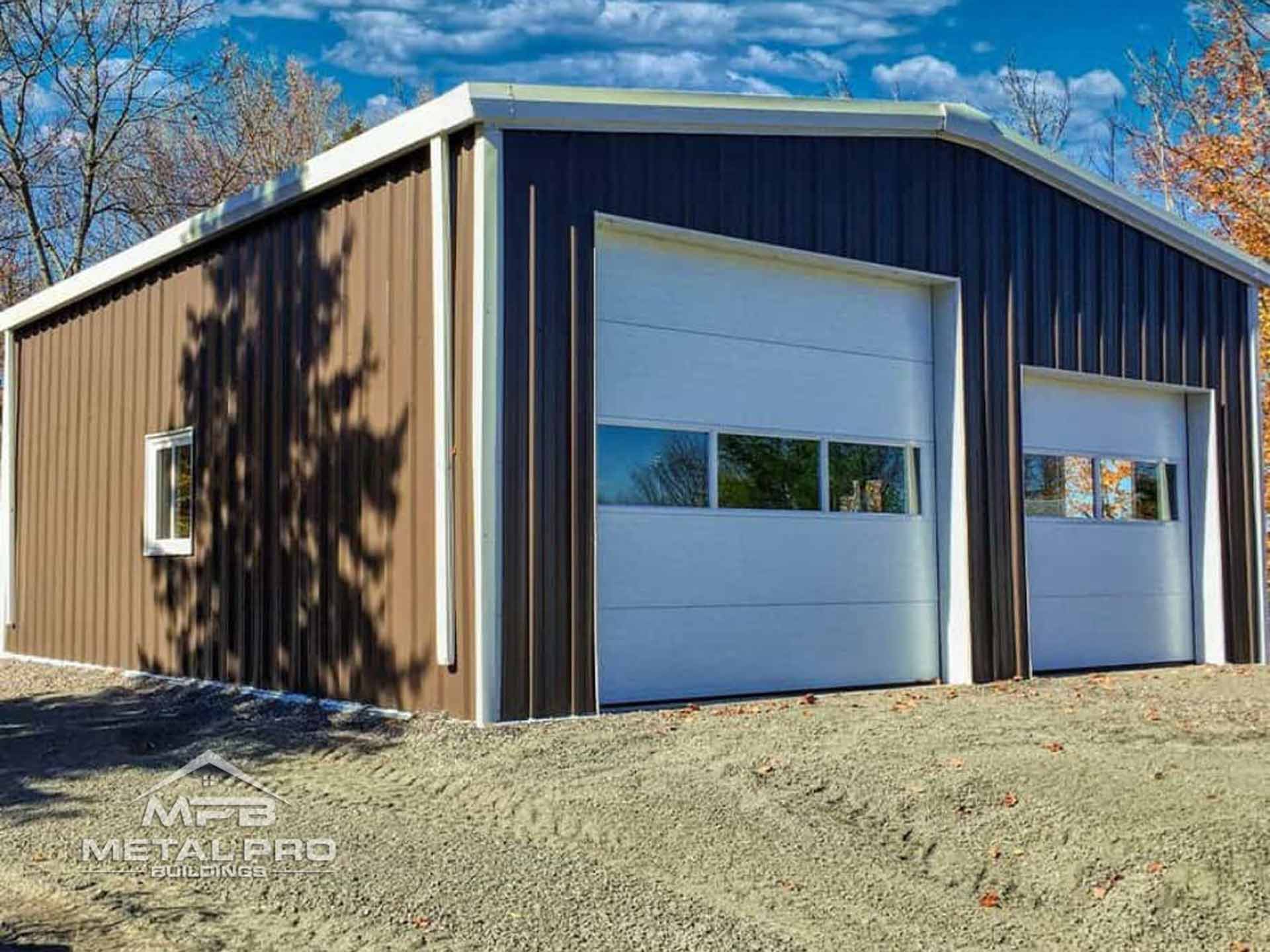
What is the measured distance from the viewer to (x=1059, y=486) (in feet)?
37.9

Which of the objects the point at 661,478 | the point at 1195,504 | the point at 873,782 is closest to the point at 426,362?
the point at 661,478

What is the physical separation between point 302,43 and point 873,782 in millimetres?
23863

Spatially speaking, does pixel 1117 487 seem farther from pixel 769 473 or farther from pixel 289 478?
pixel 289 478

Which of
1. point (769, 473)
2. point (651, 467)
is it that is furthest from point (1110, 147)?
point (651, 467)

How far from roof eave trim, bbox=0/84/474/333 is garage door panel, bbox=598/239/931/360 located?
1.49 meters

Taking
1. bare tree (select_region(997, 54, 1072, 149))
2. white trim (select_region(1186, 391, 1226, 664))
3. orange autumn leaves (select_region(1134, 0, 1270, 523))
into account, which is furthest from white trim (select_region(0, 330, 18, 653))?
bare tree (select_region(997, 54, 1072, 149))

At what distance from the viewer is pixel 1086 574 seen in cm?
1176

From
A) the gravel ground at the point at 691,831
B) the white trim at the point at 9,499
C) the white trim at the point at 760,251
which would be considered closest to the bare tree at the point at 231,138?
the white trim at the point at 9,499

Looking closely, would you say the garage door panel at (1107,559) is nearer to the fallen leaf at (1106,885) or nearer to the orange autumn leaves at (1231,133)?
the fallen leaf at (1106,885)

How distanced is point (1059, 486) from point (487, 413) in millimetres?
6202

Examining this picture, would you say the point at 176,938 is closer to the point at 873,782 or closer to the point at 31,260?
the point at 873,782

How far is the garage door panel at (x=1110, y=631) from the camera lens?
11.3 metres

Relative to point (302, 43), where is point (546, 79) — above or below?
below

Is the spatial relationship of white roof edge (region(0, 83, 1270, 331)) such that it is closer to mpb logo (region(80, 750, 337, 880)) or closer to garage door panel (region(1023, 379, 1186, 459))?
garage door panel (region(1023, 379, 1186, 459))
